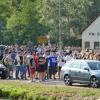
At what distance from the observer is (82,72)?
1238 inches

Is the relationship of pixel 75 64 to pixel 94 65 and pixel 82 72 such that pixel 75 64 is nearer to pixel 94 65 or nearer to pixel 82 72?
pixel 82 72

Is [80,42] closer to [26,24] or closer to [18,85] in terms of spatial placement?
[26,24]

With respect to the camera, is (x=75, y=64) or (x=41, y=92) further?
(x=75, y=64)

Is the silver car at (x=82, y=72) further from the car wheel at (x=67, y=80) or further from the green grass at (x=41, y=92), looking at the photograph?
the green grass at (x=41, y=92)

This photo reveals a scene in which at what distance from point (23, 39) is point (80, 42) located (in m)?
13.3

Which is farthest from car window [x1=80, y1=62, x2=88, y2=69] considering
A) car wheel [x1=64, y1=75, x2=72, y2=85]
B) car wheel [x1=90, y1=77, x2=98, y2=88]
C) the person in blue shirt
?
the person in blue shirt

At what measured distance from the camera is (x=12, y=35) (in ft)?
269

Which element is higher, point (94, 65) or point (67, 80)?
point (94, 65)

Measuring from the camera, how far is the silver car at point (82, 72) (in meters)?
30.8

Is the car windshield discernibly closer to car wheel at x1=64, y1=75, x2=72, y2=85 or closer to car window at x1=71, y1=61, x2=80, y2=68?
car window at x1=71, y1=61, x2=80, y2=68

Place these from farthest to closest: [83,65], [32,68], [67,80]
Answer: [32,68] → [67,80] → [83,65]

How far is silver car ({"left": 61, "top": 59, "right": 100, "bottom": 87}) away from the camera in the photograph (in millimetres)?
30797

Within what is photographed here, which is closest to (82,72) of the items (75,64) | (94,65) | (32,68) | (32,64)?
(94,65)

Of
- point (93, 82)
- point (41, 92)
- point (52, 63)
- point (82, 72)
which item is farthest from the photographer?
point (52, 63)
